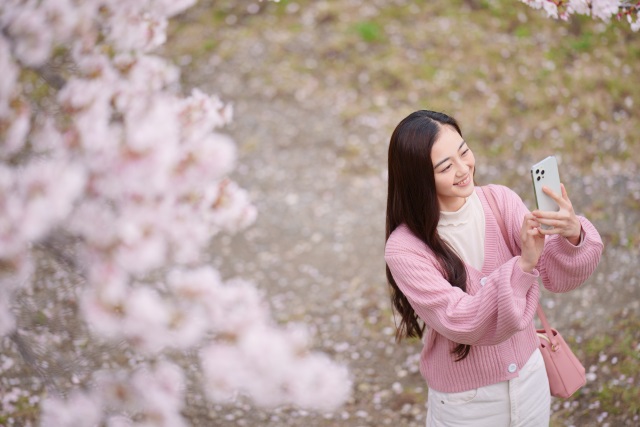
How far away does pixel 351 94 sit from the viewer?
656cm

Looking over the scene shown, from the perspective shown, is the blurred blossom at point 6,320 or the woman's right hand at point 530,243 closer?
the woman's right hand at point 530,243

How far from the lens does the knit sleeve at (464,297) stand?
5.40 feet

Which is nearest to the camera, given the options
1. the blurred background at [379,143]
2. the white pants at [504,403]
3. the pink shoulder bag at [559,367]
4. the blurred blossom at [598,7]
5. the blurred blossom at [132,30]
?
the white pants at [504,403]

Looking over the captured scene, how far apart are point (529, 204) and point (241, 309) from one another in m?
2.77

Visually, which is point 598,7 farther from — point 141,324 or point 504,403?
point 141,324

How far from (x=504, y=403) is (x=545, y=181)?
27.4 inches

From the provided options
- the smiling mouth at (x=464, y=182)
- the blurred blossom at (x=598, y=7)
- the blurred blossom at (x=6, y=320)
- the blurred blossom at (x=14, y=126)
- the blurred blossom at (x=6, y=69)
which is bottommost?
the blurred blossom at (x=6, y=320)

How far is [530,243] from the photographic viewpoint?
1626 mm

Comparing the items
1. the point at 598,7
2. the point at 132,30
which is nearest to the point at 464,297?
the point at 598,7

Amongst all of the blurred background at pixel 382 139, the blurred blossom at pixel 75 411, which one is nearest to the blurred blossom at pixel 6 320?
the blurred blossom at pixel 75 411

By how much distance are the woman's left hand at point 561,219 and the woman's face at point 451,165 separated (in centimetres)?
23

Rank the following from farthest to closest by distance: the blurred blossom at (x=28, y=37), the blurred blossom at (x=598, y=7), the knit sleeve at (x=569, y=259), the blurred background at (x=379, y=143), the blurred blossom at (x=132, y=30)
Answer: the blurred background at (x=379, y=143), the blurred blossom at (x=132, y=30), the blurred blossom at (x=28, y=37), the blurred blossom at (x=598, y=7), the knit sleeve at (x=569, y=259)

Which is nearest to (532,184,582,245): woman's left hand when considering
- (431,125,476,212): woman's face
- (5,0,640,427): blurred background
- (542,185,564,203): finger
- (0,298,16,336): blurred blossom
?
(542,185,564,203): finger

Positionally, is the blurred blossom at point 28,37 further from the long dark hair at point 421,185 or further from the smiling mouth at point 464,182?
the smiling mouth at point 464,182
